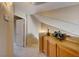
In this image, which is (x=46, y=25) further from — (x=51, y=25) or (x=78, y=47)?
(x=78, y=47)

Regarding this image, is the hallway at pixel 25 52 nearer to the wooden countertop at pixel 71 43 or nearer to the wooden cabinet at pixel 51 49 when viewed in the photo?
the wooden cabinet at pixel 51 49

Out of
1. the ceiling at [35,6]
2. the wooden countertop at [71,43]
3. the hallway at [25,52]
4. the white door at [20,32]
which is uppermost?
the ceiling at [35,6]

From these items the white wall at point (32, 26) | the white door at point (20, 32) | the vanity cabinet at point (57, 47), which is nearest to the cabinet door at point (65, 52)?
the vanity cabinet at point (57, 47)

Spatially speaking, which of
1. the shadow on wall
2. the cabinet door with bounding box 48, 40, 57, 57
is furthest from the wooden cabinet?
the shadow on wall

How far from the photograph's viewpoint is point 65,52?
1.70 meters

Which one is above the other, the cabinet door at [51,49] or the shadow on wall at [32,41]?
the shadow on wall at [32,41]

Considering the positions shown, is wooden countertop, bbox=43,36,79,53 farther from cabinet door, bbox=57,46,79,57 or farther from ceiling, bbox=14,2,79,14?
ceiling, bbox=14,2,79,14

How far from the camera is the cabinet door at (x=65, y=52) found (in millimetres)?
1670

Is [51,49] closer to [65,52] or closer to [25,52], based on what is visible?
[65,52]

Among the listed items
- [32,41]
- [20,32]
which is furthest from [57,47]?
[20,32]

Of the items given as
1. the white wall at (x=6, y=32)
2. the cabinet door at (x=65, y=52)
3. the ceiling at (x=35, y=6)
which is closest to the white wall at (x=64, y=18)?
the ceiling at (x=35, y=6)

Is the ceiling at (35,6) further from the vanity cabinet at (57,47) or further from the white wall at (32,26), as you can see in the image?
the vanity cabinet at (57,47)

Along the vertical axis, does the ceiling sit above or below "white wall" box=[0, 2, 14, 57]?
above

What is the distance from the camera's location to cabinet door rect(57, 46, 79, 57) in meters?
1.67
